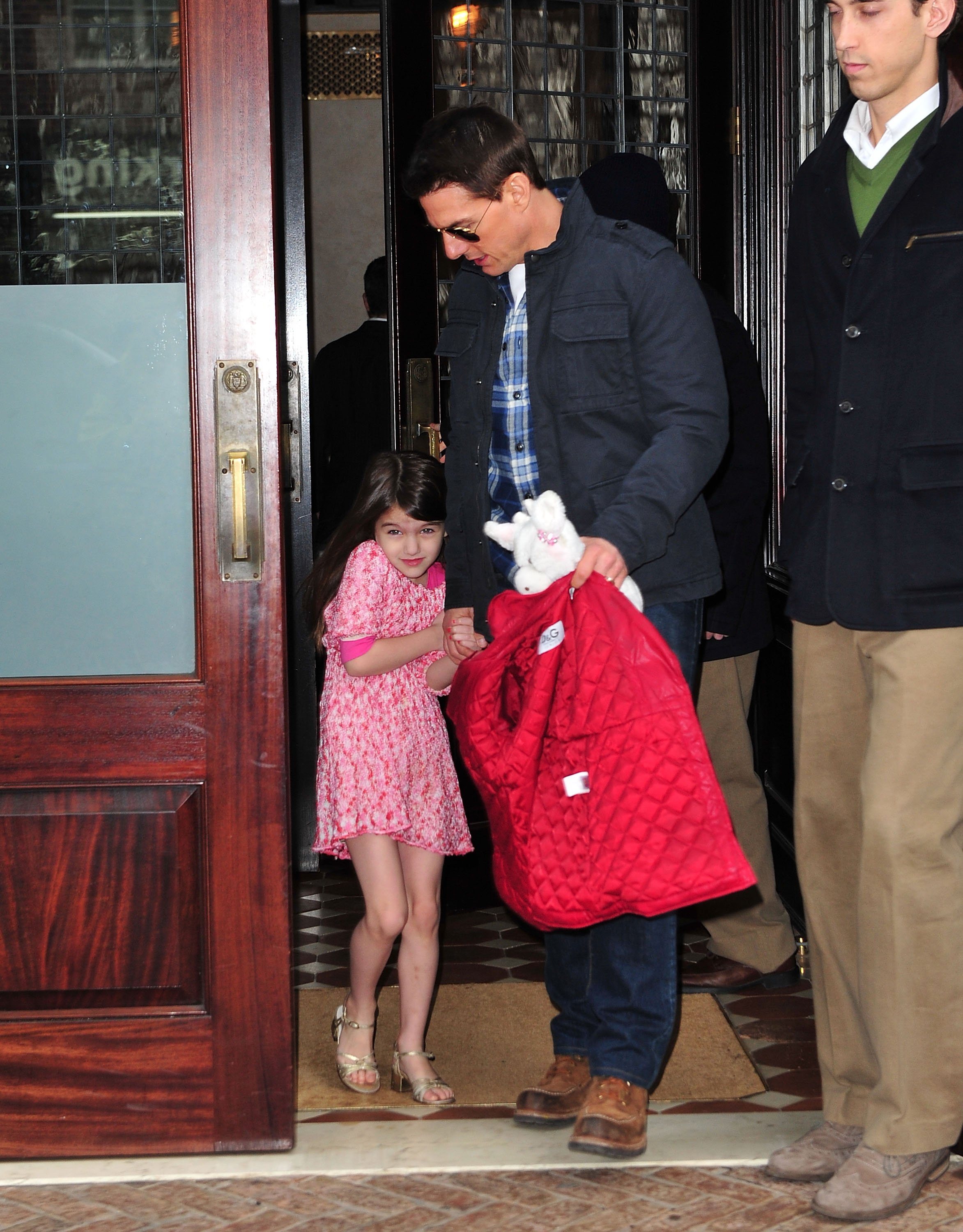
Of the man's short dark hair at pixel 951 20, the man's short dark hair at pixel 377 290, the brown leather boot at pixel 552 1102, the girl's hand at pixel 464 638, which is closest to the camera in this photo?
the man's short dark hair at pixel 951 20

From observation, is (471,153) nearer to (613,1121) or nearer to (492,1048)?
(613,1121)

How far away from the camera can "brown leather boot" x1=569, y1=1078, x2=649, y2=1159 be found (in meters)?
2.35

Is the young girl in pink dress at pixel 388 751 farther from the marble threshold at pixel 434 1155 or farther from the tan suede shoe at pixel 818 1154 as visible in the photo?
the tan suede shoe at pixel 818 1154

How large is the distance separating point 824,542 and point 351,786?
3.35 ft

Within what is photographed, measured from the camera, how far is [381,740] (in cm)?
277

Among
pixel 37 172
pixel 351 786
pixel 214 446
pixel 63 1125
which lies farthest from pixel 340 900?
pixel 37 172

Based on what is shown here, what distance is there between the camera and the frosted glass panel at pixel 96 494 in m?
2.41

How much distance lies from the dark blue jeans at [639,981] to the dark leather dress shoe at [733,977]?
892mm

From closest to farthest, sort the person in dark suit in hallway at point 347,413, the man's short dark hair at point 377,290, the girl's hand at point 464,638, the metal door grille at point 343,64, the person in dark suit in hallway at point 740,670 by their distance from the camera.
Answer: the girl's hand at point 464,638
the person in dark suit in hallway at point 740,670
the person in dark suit in hallway at point 347,413
the man's short dark hair at point 377,290
the metal door grille at point 343,64

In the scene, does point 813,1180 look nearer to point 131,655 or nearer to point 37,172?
point 131,655

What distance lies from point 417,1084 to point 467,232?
155cm

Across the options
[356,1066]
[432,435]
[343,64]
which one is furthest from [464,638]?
[343,64]

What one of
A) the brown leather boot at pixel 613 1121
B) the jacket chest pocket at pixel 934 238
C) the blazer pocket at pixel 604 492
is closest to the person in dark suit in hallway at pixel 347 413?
the blazer pocket at pixel 604 492

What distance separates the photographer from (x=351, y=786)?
8.98 feet
